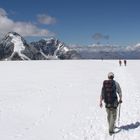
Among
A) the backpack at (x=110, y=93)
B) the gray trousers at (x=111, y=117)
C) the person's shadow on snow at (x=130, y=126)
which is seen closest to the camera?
the backpack at (x=110, y=93)

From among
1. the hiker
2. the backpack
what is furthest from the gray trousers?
the backpack

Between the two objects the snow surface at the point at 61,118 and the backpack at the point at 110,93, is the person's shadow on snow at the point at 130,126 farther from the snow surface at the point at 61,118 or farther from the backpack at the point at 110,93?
the backpack at the point at 110,93

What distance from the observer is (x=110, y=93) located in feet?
38.7

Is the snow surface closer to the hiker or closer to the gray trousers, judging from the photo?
the gray trousers

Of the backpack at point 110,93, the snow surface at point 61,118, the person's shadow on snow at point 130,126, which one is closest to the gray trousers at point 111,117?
the backpack at point 110,93

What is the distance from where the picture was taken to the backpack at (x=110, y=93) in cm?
1175

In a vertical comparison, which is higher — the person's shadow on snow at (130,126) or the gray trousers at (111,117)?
the gray trousers at (111,117)

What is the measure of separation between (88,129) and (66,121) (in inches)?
71.2

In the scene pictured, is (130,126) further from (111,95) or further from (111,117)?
(111,95)

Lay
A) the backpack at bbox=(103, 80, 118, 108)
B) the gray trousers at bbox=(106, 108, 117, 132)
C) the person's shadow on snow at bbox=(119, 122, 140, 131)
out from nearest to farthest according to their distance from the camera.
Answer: the backpack at bbox=(103, 80, 118, 108) → the gray trousers at bbox=(106, 108, 117, 132) → the person's shadow on snow at bbox=(119, 122, 140, 131)

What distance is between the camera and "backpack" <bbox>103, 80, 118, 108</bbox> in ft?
38.5

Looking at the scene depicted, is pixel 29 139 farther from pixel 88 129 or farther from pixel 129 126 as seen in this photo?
pixel 129 126

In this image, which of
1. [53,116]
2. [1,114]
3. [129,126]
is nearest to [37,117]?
[53,116]

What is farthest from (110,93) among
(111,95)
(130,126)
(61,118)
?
(61,118)
